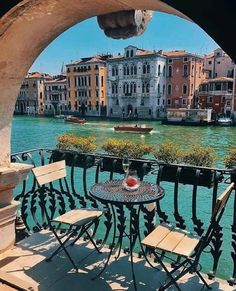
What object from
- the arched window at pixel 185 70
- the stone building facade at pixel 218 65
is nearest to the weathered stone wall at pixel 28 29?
the arched window at pixel 185 70

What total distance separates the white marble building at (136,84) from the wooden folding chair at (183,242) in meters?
54.4

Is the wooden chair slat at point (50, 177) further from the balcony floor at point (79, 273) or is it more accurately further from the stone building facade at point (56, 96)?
the stone building facade at point (56, 96)

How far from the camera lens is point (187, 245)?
7.37ft

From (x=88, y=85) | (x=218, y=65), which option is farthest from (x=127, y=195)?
(x=88, y=85)

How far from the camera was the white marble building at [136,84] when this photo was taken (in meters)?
55.7

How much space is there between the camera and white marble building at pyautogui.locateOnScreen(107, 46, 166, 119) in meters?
55.7

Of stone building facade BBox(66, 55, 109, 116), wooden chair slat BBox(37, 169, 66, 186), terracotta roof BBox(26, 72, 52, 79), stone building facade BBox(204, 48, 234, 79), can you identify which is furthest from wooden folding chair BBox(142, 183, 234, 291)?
terracotta roof BBox(26, 72, 52, 79)

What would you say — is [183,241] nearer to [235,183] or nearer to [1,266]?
[235,183]

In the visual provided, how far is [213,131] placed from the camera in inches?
1570

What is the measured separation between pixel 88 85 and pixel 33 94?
1792 centimetres

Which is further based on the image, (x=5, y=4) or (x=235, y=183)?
(x=235, y=183)

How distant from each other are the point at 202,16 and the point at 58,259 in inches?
93.7

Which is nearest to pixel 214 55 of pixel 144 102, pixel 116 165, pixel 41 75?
pixel 144 102

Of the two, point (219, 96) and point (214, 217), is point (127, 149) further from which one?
point (219, 96)
